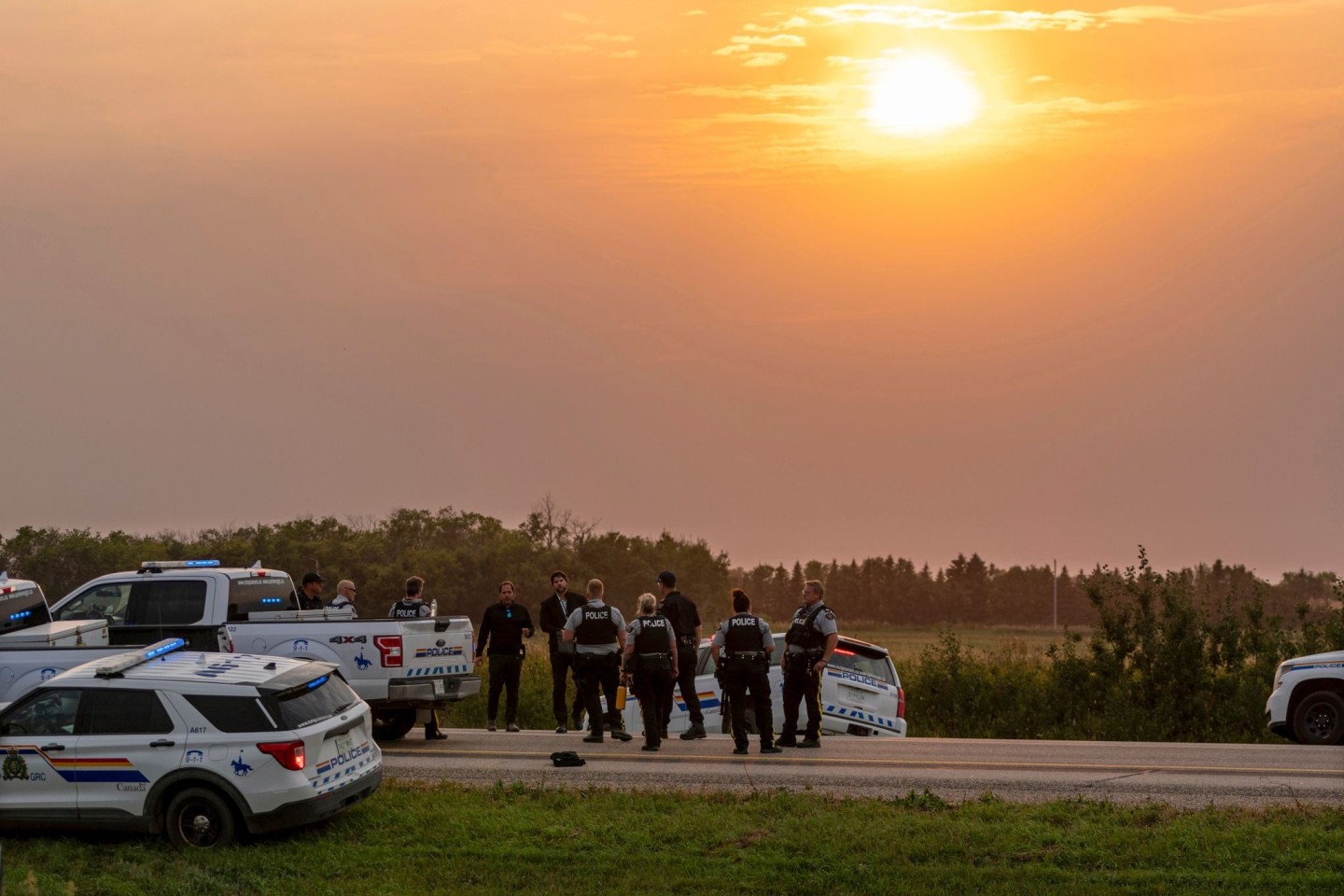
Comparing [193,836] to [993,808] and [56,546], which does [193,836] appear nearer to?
[993,808]

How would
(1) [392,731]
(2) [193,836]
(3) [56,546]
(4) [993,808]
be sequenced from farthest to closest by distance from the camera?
(3) [56,546]
(1) [392,731]
(4) [993,808]
(2) [193,836]

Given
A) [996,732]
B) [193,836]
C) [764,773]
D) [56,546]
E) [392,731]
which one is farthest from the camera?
[56,546]

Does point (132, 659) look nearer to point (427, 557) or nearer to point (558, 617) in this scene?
point (558, 617)

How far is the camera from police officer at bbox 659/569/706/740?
17781mm

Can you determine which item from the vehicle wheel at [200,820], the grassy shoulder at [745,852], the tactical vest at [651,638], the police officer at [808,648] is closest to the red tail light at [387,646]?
the tactical vest at [651,638]

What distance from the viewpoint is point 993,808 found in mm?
13508

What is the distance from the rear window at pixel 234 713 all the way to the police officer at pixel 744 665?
229 inches

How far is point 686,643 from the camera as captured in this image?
1775cm

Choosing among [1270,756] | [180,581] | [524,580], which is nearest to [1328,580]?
[1270,756]

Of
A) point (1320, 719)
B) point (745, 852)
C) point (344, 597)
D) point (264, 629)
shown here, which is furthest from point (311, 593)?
point (1320, 719)

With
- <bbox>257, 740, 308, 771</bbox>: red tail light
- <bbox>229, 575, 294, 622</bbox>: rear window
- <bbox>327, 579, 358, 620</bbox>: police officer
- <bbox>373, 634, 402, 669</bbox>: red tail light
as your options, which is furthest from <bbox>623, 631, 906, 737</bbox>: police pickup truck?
<bbox>257, 740, 308, 771</bbox>: red tail light

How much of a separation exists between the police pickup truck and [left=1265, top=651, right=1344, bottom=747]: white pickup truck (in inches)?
193

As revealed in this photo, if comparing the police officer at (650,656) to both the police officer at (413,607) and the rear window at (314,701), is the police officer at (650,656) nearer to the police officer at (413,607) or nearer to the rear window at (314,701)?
the police officer at (413,607)

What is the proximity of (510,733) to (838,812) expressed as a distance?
7.23 meters
